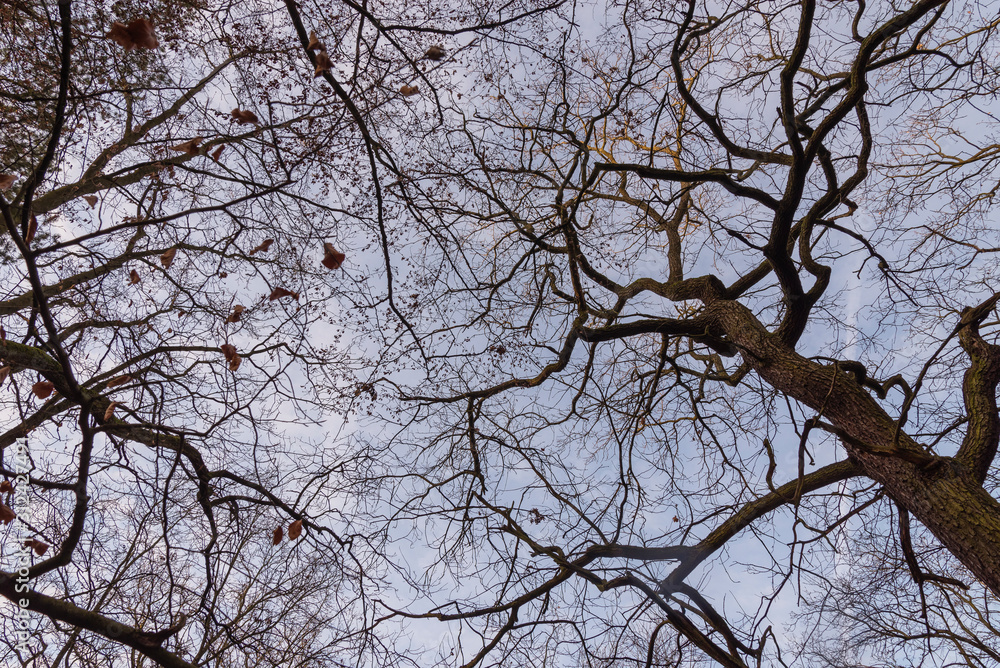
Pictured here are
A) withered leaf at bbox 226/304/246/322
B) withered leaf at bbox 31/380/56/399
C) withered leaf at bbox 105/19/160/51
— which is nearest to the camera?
withered leaf at bbox 105/19/160/51

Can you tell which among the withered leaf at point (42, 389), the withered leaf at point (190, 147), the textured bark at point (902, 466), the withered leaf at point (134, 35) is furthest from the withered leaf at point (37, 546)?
the textured bark at point (902, 466)

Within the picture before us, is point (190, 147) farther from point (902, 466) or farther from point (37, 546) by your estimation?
point (902, 466)

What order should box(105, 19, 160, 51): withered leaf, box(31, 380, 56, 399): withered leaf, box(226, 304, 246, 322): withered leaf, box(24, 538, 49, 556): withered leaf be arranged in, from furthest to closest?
box(226, 304, 246, 322): withered leaf
box(24, 538, 49, 556): withered leaf
box(31, 380, 56, 399): withered leaf
box(105, 19, 160, 51): withered leaf

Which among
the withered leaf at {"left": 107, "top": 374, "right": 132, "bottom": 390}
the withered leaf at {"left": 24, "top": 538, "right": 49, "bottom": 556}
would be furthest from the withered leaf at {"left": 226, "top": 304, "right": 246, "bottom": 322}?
the withered leaf at {"left": 24, "top": 538, "right": 49, "bottom": 556}

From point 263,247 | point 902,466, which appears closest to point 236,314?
point 263,247

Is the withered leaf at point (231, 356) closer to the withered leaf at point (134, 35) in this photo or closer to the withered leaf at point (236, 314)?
the withered leaf at point (236, 314)

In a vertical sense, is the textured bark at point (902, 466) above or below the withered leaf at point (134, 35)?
below

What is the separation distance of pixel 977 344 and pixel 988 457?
87 centimetres

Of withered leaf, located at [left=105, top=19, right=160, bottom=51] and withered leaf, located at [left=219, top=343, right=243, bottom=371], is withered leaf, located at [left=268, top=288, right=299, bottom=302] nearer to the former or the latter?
withered leaf, located at [left=219, top=343, right=243, bottom=371]

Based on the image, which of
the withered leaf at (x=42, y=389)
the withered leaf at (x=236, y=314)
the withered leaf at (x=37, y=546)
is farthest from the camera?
the withered leaf at (x=236, y=314)

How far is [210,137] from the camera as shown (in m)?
3.04

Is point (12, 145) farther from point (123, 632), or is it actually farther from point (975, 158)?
point (975, 158)

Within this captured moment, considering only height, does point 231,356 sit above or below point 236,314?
below

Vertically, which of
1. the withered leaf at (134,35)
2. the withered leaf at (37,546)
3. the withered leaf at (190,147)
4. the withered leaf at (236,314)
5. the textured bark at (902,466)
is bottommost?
the withered leaf at (37,546)
